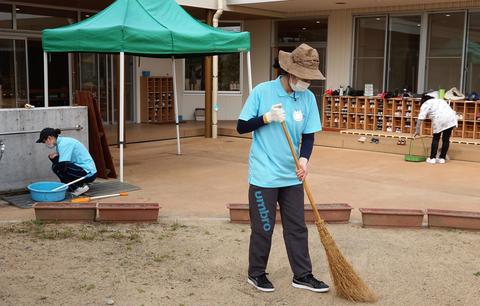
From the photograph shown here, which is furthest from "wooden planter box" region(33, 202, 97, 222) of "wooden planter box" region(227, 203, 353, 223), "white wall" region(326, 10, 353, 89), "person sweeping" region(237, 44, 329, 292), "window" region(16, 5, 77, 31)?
"white wall" region(326, 10, 353, 89)

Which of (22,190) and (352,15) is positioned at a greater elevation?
(352,15)

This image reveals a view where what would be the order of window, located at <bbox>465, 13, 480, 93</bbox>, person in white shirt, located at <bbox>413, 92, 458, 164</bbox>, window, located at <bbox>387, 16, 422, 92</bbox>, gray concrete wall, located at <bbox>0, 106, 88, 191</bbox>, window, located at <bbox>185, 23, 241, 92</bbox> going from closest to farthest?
gray concrete wall, located at <bbox>0, 106, 88, 191</bbox> → person in white shirt, located at <bbox>413, 92, 458, 164</bbox> → window, located at <bbox>465, 13, 480, 93</bbox> → window, located at <bbox>387, 16, 422, 92</bbox> → window, located at <bbox>185, 23, 241, 92</bbox>

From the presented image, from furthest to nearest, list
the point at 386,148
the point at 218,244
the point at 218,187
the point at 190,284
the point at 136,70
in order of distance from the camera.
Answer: the point at 136,70
the point at 386,148
the point at 218,187
the point at 218,244
the point at 190,284

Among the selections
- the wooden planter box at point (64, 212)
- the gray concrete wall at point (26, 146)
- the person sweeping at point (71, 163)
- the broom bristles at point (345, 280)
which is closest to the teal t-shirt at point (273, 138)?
the broom bristles at point (345, 280)

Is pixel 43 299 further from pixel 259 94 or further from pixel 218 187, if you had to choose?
pixel 218 187

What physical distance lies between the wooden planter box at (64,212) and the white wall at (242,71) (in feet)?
32.4

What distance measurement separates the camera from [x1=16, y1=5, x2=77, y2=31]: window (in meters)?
13.0

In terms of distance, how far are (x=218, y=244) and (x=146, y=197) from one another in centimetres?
223

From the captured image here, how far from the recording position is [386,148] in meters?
11.9

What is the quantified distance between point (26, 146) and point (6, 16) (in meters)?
6.24

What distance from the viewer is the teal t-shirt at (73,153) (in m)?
7.14

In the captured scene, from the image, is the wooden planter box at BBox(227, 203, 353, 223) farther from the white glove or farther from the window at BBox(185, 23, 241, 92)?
the window at BBox(185, 23, 241, 92)

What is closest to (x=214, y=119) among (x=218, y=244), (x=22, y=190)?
(x=22, y=190)

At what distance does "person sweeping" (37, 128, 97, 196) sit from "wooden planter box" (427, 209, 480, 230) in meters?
4.17
